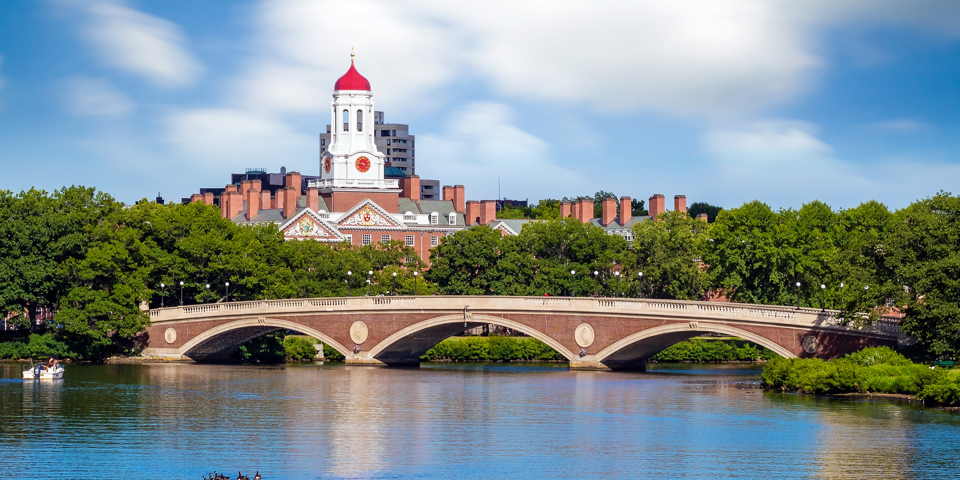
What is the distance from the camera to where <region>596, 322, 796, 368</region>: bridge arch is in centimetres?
6900

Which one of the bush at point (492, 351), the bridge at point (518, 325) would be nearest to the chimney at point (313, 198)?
the bush at point (492, 351)

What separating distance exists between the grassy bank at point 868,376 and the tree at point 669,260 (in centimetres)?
3736

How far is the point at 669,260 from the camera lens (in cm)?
10456

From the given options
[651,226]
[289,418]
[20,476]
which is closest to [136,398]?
[289,418]

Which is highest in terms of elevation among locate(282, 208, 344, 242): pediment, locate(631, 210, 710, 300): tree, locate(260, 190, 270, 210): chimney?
locate(260, 190, 270, 210): chimney

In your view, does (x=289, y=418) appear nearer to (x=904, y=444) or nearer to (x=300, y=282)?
(x=904, y=444)

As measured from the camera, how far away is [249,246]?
89.4 metres

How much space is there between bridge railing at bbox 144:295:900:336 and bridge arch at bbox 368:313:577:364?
659 mm

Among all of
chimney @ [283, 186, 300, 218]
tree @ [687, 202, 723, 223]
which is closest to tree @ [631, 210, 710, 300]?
chimney @ [283, 186, 300, 218]

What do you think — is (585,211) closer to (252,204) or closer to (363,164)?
(363,164)

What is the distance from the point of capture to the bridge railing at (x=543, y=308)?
6788 centimetres

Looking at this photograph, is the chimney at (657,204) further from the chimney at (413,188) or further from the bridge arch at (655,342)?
the bridge arch at (655,342)

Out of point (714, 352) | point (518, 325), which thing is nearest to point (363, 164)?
point (714, 352)

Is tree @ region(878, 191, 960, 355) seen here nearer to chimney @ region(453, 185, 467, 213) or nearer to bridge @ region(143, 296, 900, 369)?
bridge @ region(143, 296, 900, 369)
